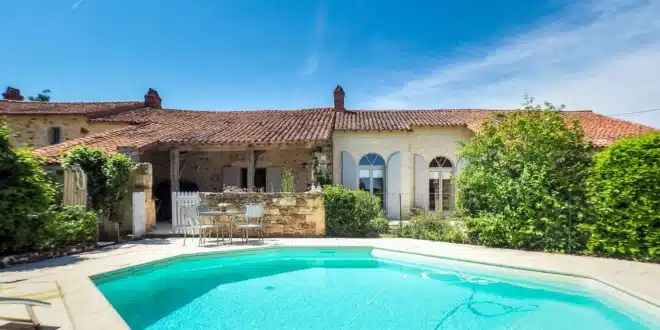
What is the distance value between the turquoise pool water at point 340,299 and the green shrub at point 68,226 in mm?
2225

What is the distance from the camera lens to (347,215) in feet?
35.8

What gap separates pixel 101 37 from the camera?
13.7 meters

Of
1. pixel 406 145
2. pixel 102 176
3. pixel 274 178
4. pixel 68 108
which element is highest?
pixel 68 108

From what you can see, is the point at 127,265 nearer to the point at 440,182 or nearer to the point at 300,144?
the point at 300,144

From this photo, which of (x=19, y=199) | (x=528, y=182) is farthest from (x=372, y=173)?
(x=19, y=199)

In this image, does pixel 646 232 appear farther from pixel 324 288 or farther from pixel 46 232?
pixel 46 232

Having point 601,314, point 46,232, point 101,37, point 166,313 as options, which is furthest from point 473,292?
point 101,37

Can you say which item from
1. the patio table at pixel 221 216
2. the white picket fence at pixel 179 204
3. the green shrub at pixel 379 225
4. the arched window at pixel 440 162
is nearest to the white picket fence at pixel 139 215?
the white picket fence at pixel 179 204

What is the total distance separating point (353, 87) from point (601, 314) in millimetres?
14910

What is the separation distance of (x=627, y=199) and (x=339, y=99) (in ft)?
45.0

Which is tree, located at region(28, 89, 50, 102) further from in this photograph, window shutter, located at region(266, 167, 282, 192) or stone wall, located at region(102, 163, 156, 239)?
stone wall, located at region(102, 163, 156, 239)

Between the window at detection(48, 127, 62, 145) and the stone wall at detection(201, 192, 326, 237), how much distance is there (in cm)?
1163

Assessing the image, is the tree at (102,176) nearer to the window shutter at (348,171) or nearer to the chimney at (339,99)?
the window shutter at (348,171)

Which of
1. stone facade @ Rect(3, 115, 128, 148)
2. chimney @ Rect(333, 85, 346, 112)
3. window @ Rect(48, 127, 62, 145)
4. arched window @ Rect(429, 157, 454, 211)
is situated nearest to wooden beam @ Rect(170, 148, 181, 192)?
stone facade @ Rect(3, 115, 128, 148)
